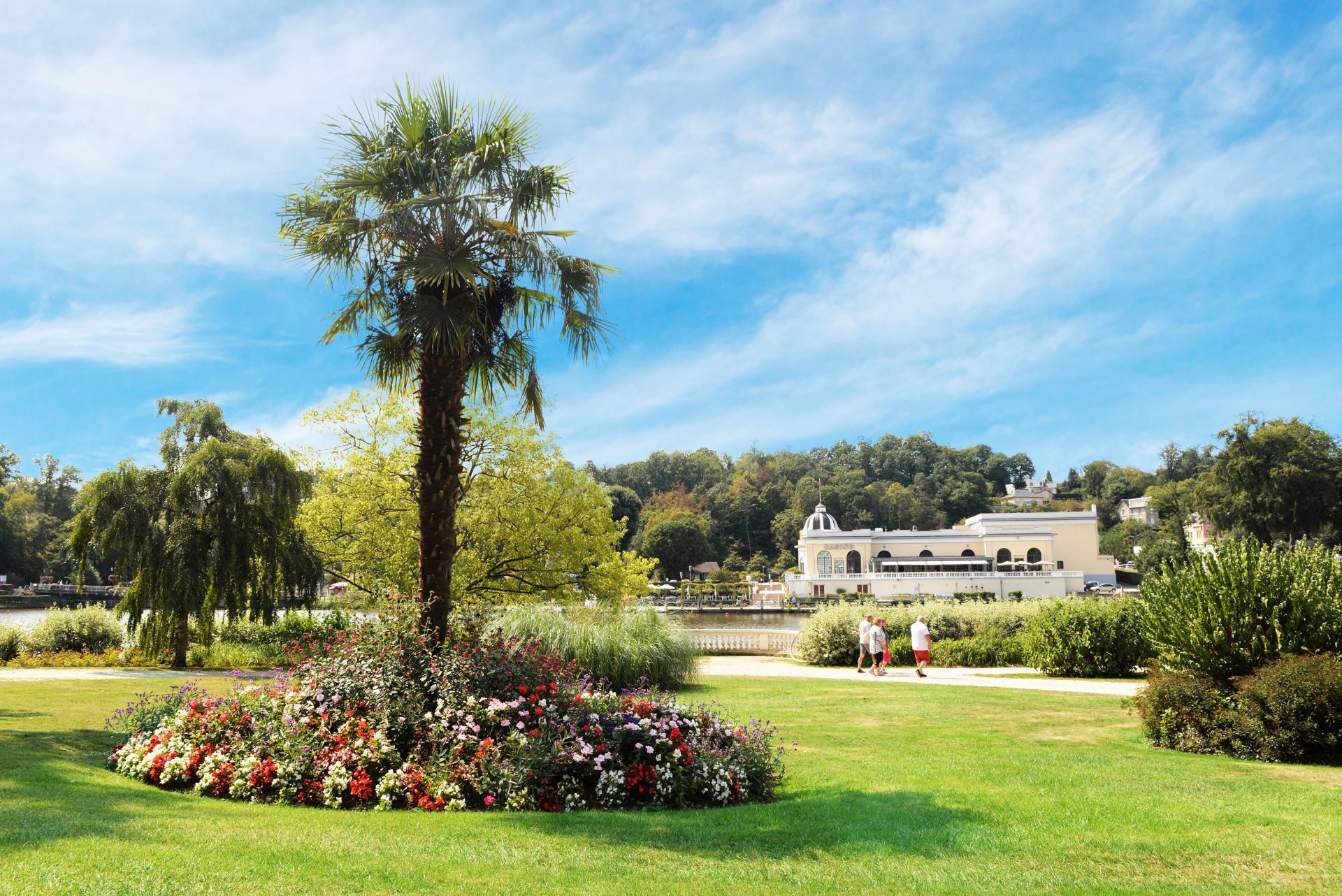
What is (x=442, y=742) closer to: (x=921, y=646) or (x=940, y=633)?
(x=921, y=646)

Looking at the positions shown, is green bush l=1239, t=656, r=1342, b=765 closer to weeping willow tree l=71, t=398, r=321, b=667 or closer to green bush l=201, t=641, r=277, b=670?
green bush l=201, t=641, r=277, b=670

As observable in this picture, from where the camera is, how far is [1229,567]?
10555mm

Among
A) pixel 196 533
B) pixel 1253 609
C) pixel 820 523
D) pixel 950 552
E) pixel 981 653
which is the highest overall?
pixel 820 523

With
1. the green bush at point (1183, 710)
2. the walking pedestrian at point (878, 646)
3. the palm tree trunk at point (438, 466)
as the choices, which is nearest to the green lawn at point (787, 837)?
the green bush at point (1183, 710)

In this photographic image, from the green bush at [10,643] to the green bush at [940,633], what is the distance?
19962mm

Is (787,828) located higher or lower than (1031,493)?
lower

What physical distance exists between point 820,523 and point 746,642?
61635 mm

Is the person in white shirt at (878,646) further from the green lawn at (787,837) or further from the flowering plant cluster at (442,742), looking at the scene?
the flowering plant cluster at (442,742)

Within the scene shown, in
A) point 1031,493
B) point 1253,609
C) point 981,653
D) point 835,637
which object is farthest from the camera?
point 1031,493

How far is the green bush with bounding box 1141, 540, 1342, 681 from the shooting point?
10039mm

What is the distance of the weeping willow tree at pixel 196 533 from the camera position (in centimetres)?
1984

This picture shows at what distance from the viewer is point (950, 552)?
84.9 meters

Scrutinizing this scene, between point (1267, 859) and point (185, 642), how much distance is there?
69.0ft

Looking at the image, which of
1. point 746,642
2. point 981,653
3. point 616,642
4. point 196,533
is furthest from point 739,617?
point 616,642
